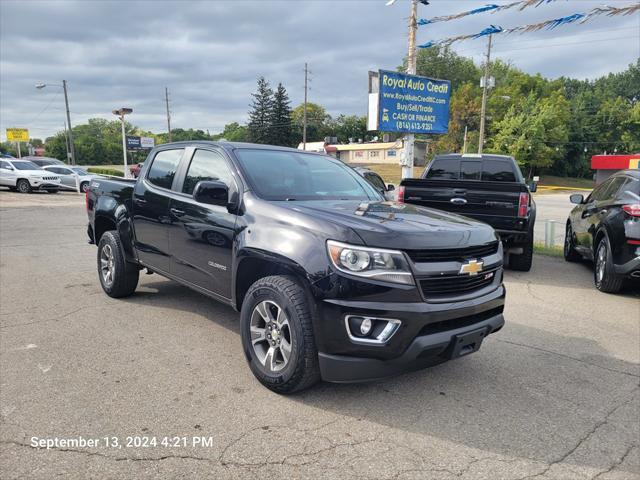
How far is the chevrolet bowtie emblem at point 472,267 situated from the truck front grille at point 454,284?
0.10 feet

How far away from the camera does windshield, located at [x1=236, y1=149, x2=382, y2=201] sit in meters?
4.09

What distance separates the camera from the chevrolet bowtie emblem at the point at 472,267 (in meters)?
3.32

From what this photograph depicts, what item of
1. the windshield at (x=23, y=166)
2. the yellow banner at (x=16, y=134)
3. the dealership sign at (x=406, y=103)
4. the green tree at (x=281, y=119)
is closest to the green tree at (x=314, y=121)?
the green tree at (x=281, y=119)

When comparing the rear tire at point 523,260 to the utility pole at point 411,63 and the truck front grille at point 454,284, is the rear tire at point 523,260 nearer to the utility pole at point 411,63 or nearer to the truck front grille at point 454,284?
the truck front grille at point 454,284

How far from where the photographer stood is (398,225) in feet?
10.8

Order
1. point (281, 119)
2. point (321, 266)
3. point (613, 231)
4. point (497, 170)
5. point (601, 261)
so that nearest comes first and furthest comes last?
point (321, 266), point (613, 231), point (601, 261), point (497, 170), point (281, 119)

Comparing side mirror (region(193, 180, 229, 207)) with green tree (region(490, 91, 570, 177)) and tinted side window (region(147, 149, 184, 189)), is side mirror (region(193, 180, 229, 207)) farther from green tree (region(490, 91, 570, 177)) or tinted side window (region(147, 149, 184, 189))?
green tree (region(490, 91, 570, 177))

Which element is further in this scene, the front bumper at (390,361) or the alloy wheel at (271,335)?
the alloy wheel at (271,335)

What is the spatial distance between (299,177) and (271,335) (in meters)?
1.54

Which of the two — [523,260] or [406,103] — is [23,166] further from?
[523,260]

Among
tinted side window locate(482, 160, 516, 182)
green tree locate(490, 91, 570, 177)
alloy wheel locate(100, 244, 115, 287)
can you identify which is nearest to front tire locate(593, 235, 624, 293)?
tinted side window locate(482, 160, 516, 182)

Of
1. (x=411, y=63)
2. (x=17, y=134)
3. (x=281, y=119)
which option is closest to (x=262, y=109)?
(x=281, y=119)

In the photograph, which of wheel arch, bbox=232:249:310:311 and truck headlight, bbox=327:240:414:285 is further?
wheel arch, bbox=232:249:310:311

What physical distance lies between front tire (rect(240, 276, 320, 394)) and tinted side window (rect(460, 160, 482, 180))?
287 inches
